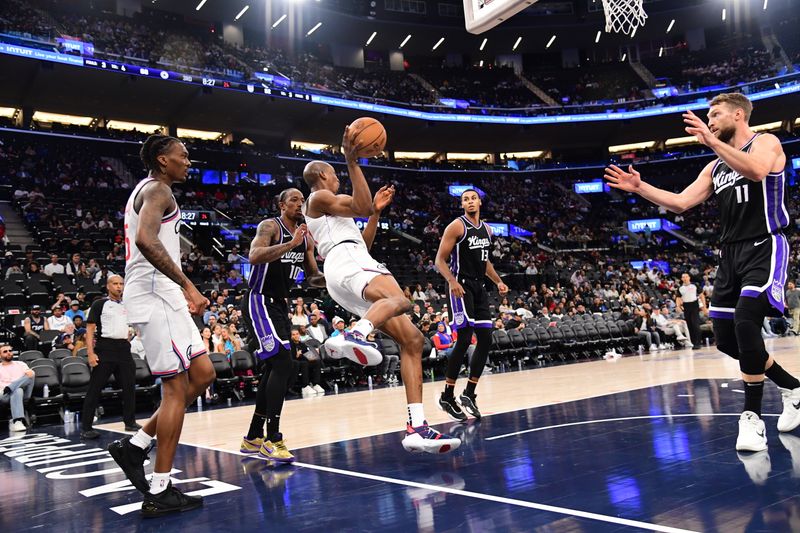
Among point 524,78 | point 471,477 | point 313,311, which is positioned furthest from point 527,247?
point 471,477

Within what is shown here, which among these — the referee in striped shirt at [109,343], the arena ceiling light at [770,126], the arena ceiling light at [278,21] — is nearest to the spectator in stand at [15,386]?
the referee in striped shirt at [109,343]

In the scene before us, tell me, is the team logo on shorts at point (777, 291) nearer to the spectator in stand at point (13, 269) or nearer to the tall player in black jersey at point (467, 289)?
the tall player in black jersey at point (467, 289)

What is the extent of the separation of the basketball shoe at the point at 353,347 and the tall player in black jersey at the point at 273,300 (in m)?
0.96

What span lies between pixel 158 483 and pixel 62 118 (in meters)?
27.1

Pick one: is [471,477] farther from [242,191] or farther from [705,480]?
[242,191]

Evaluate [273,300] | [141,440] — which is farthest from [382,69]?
[141,440]

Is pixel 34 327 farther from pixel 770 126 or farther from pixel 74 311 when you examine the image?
pixel 770 126

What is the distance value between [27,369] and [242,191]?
57.8 feet

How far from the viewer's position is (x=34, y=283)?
41.4ft

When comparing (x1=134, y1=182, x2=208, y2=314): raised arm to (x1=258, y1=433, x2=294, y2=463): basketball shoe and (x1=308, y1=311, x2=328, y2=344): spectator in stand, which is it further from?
(x1=308, y1=311, x2=328, y2=344): spectator in stand

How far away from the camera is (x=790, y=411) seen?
3967 mm

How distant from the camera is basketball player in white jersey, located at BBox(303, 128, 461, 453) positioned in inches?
143

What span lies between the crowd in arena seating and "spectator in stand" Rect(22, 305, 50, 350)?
43.0 ft

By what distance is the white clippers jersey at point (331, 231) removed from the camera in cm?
418
